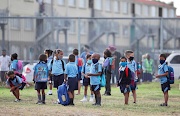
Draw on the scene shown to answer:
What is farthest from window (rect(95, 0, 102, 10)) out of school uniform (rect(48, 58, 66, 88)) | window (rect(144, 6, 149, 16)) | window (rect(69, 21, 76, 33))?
school uniform (rect(48, 58, 66, 88))

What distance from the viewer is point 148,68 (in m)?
20.9

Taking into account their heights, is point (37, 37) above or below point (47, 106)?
above

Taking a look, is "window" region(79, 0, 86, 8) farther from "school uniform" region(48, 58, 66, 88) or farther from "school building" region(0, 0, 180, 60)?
"school uniform" region(48, 58, 66, 88)

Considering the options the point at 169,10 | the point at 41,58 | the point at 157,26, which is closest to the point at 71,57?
the point at 41,58

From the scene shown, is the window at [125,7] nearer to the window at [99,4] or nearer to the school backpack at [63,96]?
the window at [99,4]

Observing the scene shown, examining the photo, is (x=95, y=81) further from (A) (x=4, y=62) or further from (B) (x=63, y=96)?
(A) (x=4, y=62)

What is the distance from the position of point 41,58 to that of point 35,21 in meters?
8.36

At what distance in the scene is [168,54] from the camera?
68.9 feet

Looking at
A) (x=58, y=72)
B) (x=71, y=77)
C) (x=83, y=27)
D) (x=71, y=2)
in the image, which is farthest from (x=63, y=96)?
(x=71, y=2)

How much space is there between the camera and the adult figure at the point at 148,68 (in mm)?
20312

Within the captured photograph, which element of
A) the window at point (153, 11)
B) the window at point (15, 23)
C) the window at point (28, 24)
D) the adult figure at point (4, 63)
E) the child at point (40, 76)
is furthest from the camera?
the window at point (153, 11)

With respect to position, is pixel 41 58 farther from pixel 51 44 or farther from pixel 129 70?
pixel 51 44

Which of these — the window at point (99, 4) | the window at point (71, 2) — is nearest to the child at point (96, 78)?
the window at point (71, 2)

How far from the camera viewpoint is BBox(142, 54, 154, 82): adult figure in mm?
20312
